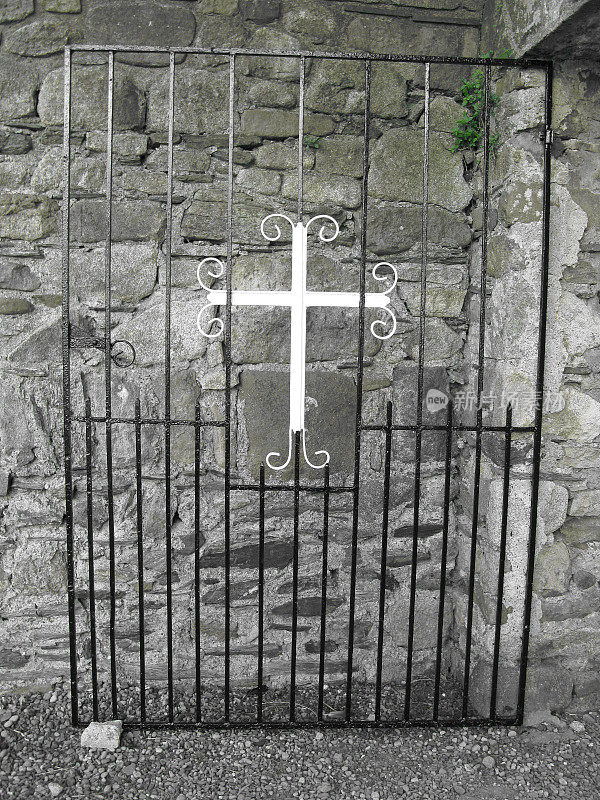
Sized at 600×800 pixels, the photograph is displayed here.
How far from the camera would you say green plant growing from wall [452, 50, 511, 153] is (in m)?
2.59

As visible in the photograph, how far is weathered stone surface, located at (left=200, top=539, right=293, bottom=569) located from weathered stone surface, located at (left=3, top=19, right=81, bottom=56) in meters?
2.05

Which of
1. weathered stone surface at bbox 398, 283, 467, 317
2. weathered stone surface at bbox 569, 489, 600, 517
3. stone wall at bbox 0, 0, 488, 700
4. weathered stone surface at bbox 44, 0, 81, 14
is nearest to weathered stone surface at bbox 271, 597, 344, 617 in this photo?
stone wall at bbox 0, 0, 488, 700

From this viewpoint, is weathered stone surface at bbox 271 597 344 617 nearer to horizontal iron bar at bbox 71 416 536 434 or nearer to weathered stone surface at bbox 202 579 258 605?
weathered stone surface at bbox 202 579 258 605

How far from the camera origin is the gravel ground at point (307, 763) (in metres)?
2.27

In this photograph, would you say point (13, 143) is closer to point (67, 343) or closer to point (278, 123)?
point (67, 343)

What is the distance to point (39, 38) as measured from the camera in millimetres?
2508

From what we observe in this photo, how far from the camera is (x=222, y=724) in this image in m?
2.51

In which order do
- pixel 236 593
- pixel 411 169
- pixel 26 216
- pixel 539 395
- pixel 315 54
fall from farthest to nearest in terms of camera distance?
pixel 236 593 < pixel 411 169 < pixel 26 216 < pixel 539 395 < pixel 315 54

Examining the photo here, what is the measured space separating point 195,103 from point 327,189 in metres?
0.61

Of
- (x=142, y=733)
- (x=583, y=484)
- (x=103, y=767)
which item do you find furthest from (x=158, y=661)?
(x=583, y=484)

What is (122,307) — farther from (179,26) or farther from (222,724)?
(222,724)

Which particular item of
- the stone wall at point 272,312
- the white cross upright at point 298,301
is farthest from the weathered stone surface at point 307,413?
the white cross upright at point 298,301

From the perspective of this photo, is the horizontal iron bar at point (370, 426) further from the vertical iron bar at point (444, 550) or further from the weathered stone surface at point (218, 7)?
the weathered stone surface at point (218, 7)

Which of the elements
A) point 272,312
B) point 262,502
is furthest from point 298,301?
point 262,502
